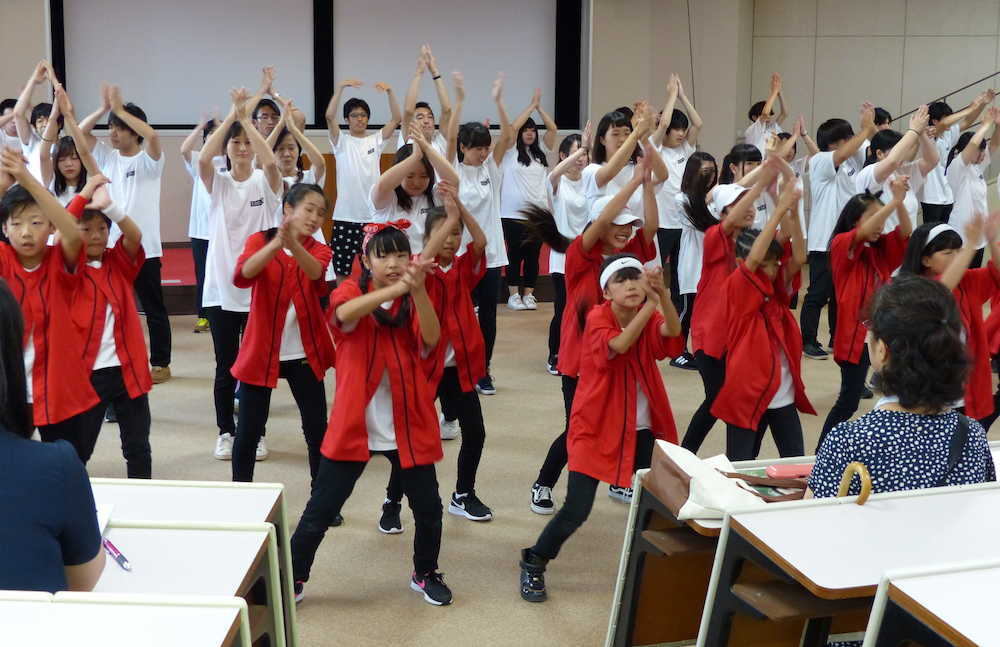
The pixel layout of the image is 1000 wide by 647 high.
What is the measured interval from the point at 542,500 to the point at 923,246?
1.74 meters

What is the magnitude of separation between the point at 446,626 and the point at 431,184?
1.96 metres

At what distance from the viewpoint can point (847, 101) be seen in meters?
11.1

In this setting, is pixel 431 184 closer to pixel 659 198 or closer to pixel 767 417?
pixel 767 417

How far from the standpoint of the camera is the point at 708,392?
4.14 metres

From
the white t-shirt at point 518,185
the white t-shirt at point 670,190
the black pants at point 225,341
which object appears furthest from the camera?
the white t-shirt at point 518,185

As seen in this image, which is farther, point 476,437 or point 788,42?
point 788,42

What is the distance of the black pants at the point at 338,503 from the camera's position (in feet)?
10.5

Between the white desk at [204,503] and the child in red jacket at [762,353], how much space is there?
177 centimetres

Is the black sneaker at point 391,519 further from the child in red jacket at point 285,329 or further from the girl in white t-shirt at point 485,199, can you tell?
the girl in white t-shirt at point 485,199

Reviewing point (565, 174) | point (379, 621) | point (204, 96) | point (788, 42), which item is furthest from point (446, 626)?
point (788, 42)

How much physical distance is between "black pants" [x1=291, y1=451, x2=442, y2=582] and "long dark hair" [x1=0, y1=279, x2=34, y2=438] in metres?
1.40

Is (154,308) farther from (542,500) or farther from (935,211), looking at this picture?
(935,211)

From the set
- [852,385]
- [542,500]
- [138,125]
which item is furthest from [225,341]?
[852,385]

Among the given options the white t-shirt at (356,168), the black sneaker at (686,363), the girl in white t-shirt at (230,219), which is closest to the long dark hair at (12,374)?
the girl in white t-shirt at (230,219)
